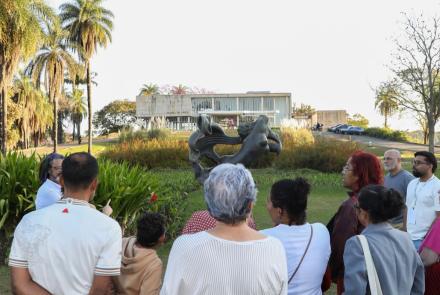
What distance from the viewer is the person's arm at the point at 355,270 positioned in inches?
111

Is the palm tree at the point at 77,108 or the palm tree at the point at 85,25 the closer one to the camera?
the palm tree at the point at 85,25

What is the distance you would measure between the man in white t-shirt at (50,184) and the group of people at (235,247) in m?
1.04

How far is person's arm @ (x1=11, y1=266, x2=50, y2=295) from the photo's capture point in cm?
256

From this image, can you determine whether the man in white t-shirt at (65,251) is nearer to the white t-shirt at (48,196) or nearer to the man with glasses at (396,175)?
the white t-shirt at (48,196)

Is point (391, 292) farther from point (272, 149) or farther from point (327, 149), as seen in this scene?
point (327, 149)

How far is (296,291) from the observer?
284 centimetres

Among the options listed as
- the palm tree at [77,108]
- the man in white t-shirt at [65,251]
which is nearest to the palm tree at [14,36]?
the man in white t-shirt at [65,251]

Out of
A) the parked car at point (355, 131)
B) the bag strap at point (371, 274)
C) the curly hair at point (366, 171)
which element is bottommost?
the parked car at point (355, 131)

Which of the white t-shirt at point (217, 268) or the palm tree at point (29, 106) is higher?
the palm tree at point (29, 106)

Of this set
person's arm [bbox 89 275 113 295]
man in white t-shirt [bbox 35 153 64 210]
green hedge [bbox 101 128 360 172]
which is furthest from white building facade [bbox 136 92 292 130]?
person's arm [bbox 89 275 113 295]

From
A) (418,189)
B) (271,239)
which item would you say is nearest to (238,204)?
(271,239)

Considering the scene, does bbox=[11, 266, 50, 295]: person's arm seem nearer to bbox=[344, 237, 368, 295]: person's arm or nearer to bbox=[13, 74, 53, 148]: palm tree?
bbox=[344, 237, 368, 295]: person's arm

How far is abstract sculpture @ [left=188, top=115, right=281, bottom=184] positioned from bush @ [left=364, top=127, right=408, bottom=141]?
41.3 metres

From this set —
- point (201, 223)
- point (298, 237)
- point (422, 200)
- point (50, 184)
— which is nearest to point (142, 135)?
point (50, 184)
